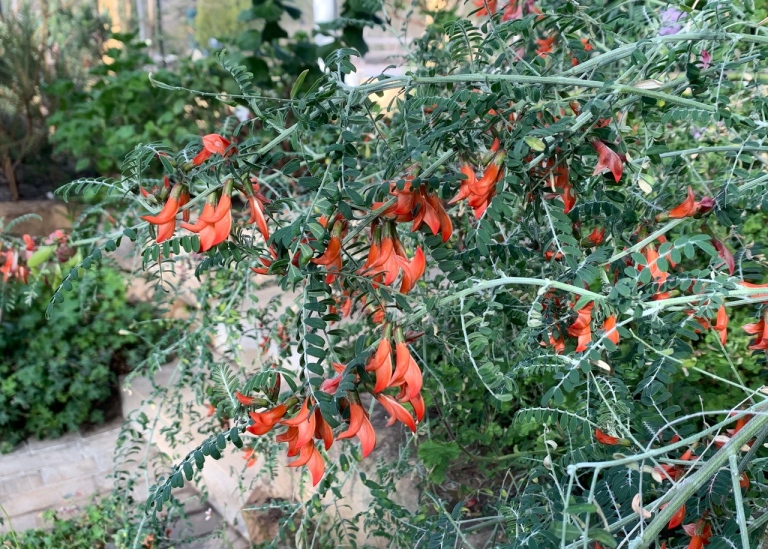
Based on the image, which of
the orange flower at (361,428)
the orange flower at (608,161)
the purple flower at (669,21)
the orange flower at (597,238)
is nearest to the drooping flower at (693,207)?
the orange flower at (608,161)

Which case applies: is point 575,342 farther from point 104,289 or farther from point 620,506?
point 104,289

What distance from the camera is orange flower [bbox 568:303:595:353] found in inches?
44.1

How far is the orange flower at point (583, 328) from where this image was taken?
112 cm

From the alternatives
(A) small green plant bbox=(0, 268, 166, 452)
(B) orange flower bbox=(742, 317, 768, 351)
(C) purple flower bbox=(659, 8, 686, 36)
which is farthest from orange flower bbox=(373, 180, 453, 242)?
(A) small green plant bbox=(0, 268, 166, 452)

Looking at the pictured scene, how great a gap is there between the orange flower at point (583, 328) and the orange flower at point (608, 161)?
21 cm

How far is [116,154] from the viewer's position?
13.0ft

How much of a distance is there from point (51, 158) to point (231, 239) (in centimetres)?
452

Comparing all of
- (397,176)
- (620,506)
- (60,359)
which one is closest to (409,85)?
(397,176)

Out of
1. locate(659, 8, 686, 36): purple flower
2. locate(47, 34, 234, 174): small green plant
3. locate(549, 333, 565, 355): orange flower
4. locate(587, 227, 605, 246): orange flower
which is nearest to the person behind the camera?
locate(549, 333, 565, 355): orange flower

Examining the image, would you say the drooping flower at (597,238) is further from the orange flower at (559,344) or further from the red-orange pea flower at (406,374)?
the red-orange pea flower at (406,374)

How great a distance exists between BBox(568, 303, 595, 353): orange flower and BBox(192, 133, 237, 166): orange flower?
592 mm

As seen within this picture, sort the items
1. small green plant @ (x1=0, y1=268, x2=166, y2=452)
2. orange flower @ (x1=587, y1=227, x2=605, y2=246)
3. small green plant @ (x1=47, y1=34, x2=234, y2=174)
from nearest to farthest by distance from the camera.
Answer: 1. orange flower @ (x1=587, y1=227, x2=605, y2=246)
2. small green plant @ (x1=0, y1=268, x2=166, y2=452)
3. small green plant @ (x1=47, y1=34, x2=234, y2=174)

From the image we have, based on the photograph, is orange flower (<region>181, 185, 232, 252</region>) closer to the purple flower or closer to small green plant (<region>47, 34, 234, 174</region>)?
the purple flower

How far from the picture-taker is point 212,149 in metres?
0.94
